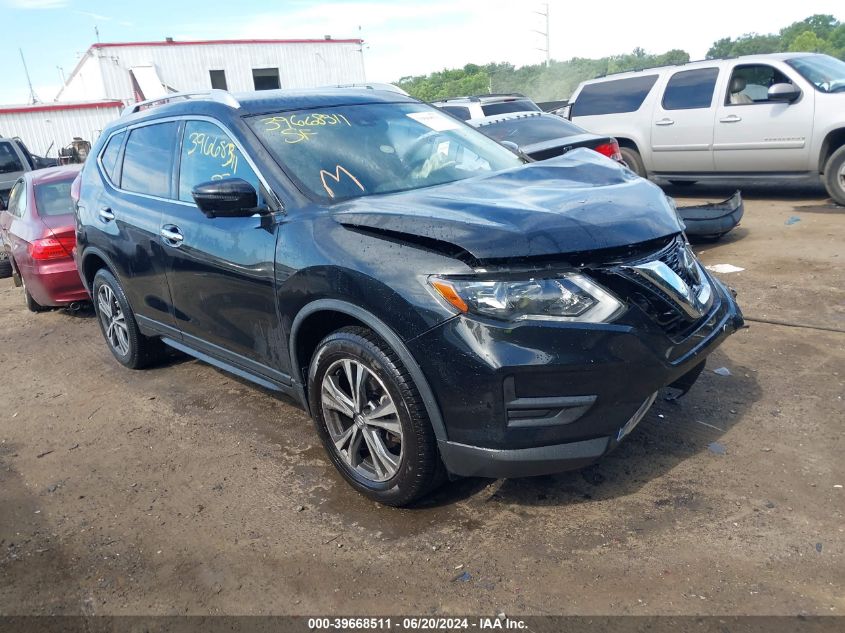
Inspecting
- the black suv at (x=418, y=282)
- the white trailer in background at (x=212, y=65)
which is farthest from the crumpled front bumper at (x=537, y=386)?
the white trailer in background at (x=212, y=65)

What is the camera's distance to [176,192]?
4.24 m

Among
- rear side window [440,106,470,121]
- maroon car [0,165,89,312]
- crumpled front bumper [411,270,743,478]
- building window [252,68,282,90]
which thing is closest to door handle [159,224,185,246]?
crumpled front bumper [411,270,743,478]

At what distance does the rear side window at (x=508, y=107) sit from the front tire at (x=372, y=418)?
25.8 ft

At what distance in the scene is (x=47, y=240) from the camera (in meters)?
6.82

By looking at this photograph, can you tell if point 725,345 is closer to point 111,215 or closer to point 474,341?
point 474,341

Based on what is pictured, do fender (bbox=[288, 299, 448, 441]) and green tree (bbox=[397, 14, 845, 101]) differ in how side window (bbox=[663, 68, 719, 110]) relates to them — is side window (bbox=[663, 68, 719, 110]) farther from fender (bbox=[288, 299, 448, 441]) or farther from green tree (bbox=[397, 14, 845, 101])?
green tree (bbox=[397, 14, 845, 101])

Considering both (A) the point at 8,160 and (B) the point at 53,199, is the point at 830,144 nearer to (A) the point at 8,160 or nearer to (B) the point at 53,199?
(B) the point at 53,199

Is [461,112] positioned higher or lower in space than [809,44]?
higher

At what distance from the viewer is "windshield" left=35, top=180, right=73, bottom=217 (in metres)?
7.26

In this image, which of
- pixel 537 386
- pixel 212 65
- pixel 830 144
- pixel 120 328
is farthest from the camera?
pixel 212 65

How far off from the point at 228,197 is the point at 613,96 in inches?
367

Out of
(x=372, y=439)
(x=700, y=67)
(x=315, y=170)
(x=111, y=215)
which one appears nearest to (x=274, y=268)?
(x=315, y=170)

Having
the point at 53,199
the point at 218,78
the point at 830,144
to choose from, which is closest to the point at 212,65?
the point at 218,78

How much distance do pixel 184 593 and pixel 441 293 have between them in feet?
5.15
